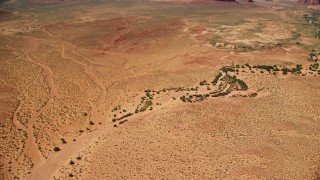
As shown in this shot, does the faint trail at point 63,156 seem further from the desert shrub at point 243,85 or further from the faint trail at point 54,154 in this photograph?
the desert shrub at point 243,85

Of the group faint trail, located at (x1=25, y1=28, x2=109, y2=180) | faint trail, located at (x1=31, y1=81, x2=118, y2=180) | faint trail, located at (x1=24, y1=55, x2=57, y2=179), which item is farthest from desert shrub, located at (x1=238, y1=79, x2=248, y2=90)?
faint trail, located at (x1=24, y1=55, x2=57, y2=179)

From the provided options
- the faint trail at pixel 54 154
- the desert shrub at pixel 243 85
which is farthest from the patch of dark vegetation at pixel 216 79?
the faint trail at pixel 54 154

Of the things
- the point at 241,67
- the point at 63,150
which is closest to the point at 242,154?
the point at 63,150

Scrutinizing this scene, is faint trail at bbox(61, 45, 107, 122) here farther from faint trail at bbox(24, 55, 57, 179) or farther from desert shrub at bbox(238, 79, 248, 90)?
desert shrub at bbox(238, 79, 248, 90)

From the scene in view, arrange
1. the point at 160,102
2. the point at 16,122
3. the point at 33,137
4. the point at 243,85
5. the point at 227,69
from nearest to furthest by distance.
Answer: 1. the point at 33,137
2. the point at 16,122
3. the point at 160,102
4. the point at 243,85
5. the point at 227,69

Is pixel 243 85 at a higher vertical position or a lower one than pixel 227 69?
lower

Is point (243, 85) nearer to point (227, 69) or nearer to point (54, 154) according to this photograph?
point (227, 69)

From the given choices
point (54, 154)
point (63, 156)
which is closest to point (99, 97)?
point (54, 154)

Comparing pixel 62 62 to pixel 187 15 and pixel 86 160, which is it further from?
pixel 187 15
